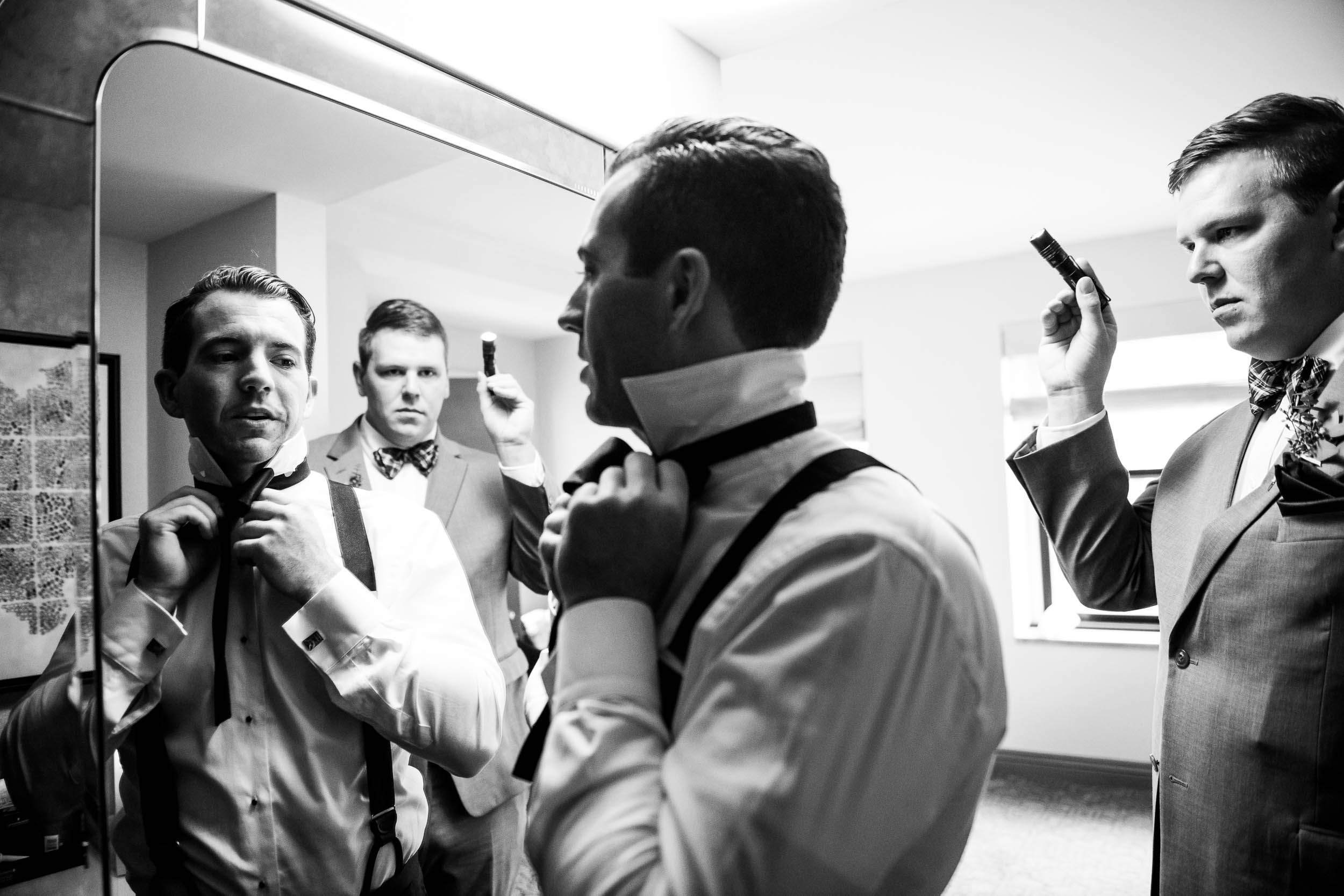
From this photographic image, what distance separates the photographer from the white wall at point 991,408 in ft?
16.4

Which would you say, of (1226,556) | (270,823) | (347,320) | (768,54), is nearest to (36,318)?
(347,320)

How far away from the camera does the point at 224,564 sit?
103 centimetres

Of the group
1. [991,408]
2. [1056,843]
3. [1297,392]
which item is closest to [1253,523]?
[1297,392]

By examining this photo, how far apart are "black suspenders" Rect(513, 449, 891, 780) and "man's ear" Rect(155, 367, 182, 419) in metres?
0.60

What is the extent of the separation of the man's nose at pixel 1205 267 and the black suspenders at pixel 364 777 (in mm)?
1429

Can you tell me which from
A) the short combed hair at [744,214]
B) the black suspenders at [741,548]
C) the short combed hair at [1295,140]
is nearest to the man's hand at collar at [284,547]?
the black suspenders at [741,548]

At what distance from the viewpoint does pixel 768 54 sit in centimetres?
263

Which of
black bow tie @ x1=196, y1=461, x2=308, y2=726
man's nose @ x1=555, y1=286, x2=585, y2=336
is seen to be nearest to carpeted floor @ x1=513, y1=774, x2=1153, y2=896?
A: black bow tie @ x1=196, y1=461, x2=308, y2=726

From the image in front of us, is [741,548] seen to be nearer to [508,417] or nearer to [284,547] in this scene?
[284,547]

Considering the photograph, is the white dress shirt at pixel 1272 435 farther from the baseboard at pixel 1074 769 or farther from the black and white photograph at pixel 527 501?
the baseboard at pixel 1074 769

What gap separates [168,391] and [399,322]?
386 millimetres

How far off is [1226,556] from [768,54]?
2.01 m

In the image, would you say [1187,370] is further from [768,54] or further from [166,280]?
[166,280]

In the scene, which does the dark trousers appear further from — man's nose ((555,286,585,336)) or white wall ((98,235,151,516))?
man's nose ((555,286,585,336))
